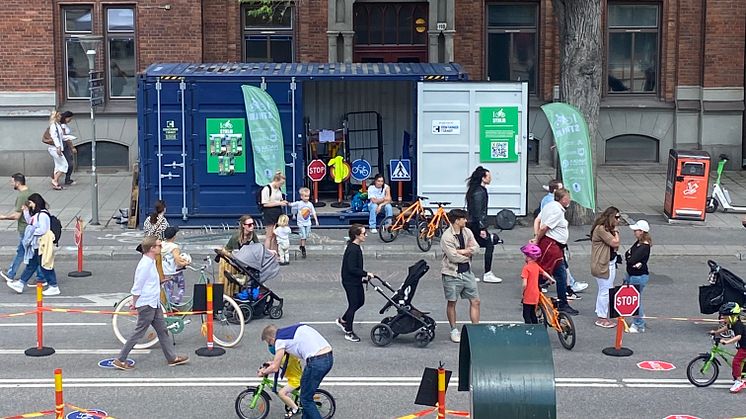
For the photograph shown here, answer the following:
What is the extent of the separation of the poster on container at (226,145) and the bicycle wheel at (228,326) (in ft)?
24.4

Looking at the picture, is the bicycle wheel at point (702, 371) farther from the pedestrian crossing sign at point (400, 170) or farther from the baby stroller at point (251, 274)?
the pedestrian crossing sign at point (400, 170)

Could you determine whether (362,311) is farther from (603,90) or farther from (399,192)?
(603,90)

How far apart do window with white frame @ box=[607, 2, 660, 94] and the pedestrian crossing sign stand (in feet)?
25.8

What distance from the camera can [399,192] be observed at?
74.9ft

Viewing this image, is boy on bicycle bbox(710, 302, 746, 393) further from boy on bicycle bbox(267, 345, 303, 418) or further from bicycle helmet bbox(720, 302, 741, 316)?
boy on bicycle bbox(267, 345, 303, 418)

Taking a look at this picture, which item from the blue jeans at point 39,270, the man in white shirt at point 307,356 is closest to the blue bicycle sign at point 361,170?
the blue jeans at point 39,270

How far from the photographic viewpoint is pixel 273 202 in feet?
65.5

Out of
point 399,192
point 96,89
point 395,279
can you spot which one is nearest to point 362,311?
point 395,279

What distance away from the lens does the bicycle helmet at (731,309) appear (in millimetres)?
13000

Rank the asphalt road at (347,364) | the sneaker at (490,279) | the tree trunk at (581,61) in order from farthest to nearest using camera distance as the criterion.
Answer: the tree trunk at (581,61) → the sneaker at (490,279) → the asphalt road at (347,364)

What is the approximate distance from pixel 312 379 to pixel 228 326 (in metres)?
3.53

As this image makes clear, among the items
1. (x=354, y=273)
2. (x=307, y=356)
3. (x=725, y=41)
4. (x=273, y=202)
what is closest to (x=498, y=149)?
(x=273, y=202)

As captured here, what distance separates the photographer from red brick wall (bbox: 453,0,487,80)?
27.7 m

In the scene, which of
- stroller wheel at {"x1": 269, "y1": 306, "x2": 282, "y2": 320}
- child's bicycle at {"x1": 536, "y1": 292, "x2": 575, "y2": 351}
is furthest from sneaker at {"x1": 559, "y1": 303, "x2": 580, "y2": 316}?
stroller wheel at {"x1": 269, "y1": 306, "x2": 282, "y2": 320}
